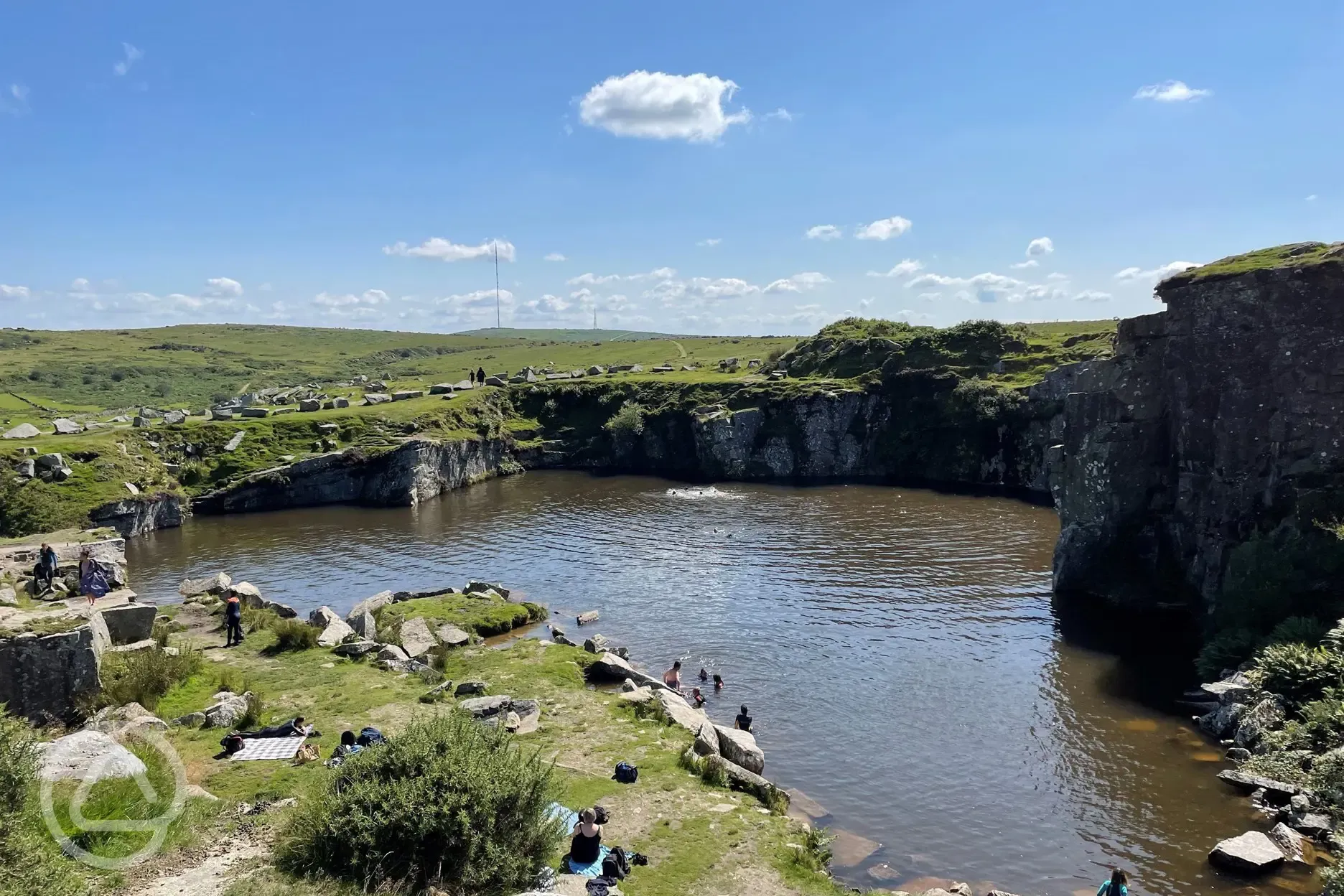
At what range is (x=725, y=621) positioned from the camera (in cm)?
4256

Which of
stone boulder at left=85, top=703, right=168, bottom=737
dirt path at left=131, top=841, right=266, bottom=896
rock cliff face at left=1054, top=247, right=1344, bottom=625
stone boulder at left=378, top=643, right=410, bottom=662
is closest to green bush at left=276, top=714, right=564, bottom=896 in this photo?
dirt path at left=131, top=841, right=266, bottom=896

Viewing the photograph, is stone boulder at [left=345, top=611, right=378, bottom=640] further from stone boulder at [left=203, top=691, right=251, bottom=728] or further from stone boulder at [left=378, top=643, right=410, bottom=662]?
stone boulder at [left=203, top=691, right=251, bottom=728]

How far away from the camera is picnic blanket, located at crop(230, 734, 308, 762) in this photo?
65.9ft

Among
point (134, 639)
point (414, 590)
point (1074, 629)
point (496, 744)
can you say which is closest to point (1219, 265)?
point (1074, 629)

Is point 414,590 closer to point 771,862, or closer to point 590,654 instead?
point 590,654

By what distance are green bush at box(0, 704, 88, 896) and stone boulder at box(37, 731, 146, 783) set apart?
4.18ft

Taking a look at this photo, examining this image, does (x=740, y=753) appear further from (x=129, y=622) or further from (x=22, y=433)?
(x=22, y=433)

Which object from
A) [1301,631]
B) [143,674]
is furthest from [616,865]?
[1301,631]

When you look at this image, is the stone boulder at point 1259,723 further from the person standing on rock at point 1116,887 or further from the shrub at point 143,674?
the shrub at point 143,674

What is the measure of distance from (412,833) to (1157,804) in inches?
894

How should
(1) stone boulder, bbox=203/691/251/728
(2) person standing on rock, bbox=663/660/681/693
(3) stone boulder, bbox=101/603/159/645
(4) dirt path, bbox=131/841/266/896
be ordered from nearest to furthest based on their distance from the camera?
(4) dirt path, bbox=131/841/266/896 → (1) stone boulder, bbox=203/691/251/728 → (3) stone boulder, bbox=101/603/159/645 → (2) person standing on rock, bbox=663/660/681/693

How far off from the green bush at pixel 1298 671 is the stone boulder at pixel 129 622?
40583mm

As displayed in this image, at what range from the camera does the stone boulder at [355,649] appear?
30797 mm

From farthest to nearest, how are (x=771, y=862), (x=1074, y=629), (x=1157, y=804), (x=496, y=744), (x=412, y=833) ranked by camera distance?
1. (x=1074, y=629)
2. (x=1157, y=804)
3. (x=771, y=862)
4. (x=496, y=744)
5. (x=412, y=833)
